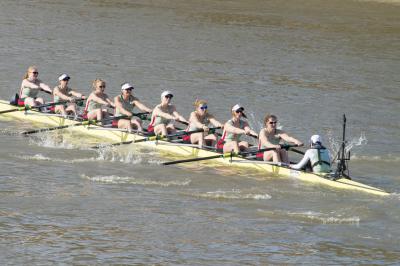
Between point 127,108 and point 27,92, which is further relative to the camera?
point 27,92

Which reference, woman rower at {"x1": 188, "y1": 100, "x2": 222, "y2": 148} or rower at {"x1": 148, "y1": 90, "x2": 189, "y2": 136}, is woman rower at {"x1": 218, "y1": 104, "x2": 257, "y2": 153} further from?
rower at {"x1": 148, "y1": 90, "x2": 189, "y2": 136}

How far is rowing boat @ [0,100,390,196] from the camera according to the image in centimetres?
2434

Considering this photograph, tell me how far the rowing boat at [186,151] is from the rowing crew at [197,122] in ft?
0.83

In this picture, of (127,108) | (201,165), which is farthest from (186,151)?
(127,108)

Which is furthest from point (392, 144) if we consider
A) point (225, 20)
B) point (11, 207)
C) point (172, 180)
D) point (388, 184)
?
point (225, 20)

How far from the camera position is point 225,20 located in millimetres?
58406

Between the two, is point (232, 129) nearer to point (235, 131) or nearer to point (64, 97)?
point (235, 131)

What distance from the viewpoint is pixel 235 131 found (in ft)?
87.6

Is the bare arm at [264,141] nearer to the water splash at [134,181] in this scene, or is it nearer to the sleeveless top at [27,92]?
the water splash at [134,181]

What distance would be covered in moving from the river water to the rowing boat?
252mm

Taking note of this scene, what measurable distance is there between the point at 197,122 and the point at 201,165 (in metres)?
1.33

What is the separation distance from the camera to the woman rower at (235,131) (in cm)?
2670

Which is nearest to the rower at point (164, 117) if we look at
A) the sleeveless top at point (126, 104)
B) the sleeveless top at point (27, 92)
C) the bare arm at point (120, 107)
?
the bare arm at point (120, 107)

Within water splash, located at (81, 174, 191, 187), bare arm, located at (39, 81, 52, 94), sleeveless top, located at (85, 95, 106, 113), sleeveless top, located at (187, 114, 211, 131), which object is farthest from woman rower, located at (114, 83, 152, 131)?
water splash, located at (81, 174, 191, 187)
